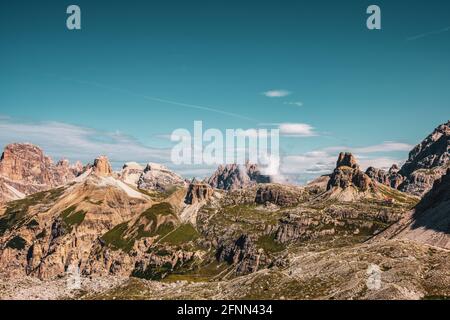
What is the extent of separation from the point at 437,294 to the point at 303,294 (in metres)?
42.1

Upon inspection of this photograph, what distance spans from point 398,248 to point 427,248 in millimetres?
14064

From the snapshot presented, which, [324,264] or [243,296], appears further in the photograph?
[324,264]

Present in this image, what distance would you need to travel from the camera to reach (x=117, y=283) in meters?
198

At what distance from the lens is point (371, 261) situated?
561 ft
